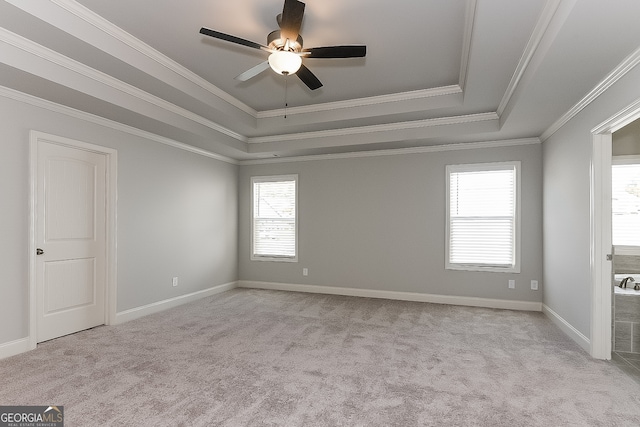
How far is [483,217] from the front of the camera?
17.3 feet

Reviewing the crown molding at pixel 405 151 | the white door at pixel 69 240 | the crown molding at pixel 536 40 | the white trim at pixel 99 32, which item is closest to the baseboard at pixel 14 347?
the white door at pixel 69 240

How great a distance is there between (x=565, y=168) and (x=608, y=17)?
7.55 ft

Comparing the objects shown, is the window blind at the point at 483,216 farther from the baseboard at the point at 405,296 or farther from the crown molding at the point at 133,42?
the crown molding at the point at 133,42

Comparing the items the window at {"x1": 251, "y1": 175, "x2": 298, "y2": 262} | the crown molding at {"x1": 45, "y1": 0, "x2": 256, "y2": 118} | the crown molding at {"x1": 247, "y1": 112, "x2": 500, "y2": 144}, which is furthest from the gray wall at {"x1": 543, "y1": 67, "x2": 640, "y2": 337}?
the crown molding at {"x1": 45, "y1": 0, "x2": 256, "y2": 118}

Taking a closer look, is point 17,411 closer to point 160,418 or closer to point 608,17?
point 160,418

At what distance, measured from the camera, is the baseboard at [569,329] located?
11.3ft

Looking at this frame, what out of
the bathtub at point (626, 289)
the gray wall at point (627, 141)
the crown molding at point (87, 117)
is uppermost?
the crown molding at point (87, 117)

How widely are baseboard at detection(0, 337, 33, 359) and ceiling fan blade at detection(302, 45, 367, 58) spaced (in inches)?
147

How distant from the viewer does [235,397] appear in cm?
251

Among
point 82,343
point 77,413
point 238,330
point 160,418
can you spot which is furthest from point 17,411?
point 238,330

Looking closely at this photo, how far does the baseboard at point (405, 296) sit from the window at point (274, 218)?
51cm

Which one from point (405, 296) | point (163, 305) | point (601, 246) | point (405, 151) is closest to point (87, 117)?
point (163, 305)

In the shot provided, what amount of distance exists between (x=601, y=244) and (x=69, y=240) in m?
→ 5.47

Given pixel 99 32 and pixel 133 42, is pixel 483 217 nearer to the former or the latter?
pixel 133 42
